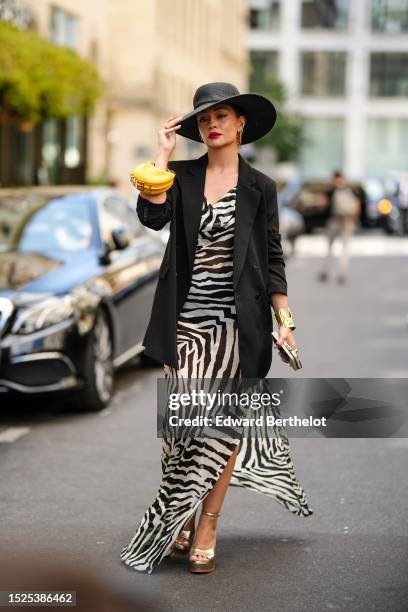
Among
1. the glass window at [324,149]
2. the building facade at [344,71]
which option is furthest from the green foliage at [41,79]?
the building facade at [344,71]

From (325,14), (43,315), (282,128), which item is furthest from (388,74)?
(43,315)

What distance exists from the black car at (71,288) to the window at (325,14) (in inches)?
2867

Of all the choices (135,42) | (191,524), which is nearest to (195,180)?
(191,524)

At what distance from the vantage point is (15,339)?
318 inches

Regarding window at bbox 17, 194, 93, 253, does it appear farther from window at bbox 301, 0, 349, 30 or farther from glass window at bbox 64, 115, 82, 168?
window at bbox 301, 0, 349, 30

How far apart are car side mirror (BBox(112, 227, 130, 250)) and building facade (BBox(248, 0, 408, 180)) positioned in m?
72.0

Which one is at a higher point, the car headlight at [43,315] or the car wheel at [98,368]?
the car headlight at [43,315]

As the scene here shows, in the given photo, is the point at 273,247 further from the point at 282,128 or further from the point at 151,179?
the point at 282,128

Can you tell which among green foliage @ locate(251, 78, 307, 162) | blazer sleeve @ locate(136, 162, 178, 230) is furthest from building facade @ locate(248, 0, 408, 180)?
blazer sleeve @ locate(136, 162, 178, 230)

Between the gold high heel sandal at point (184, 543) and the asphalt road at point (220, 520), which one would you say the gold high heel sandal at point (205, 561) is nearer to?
the asphalt road at point (220, 520)

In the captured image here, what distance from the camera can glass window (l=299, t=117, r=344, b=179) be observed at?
3204 inches

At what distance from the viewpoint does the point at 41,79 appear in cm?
2653

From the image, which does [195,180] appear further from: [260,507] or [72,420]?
[72,420]

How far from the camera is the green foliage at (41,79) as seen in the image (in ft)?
81.0
